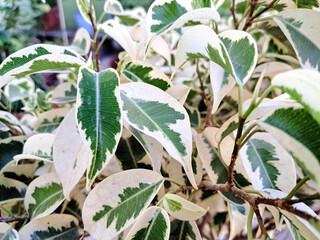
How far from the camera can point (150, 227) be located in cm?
35

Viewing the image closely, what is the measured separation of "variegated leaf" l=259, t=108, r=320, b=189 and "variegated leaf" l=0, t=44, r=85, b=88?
23 cm

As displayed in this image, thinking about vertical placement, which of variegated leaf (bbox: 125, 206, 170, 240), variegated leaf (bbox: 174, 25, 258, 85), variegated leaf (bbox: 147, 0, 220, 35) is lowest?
variegated leaf (bbox: 125, 206, 170, 240)

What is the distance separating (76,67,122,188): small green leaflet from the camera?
289 mm

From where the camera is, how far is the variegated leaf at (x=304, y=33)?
35 centimetres

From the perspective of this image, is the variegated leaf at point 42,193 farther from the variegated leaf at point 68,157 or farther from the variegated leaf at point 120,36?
the variegated leaf at point 120,36

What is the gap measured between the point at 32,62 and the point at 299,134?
275 millimetres

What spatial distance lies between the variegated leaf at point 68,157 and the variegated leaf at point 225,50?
0.15 metres

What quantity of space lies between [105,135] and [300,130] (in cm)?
18

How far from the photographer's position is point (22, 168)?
0.52m

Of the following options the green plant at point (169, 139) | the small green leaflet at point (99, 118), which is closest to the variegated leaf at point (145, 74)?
the green plant at point (169, 139)

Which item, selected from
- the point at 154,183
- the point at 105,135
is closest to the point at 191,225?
the point at 154,183

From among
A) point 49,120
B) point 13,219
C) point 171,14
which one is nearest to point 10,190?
point 13,219

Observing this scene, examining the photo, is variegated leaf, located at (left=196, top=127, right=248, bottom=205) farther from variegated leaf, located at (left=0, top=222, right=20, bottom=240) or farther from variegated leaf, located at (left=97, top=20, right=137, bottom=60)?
variegated leaf, located at (left=0, top=222, right=20, bottom=240)

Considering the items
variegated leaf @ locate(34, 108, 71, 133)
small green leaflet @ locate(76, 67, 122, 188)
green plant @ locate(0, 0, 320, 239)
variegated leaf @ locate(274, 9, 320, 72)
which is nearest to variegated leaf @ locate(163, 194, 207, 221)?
green plant @ locate(0, 0, 320, 239)
